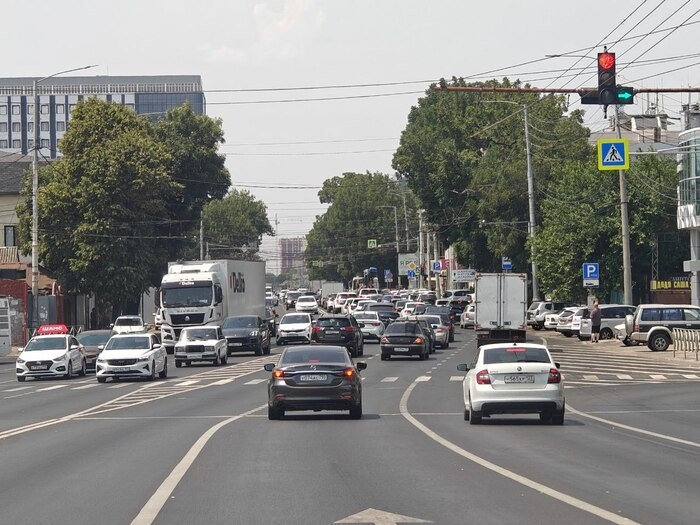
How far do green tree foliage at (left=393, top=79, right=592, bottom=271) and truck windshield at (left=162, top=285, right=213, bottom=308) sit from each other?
33.5 meters

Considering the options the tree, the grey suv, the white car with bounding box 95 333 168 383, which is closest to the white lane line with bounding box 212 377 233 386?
the white car with bounding box 95 333 168 383

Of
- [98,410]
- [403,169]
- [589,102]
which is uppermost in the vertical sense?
[403,169]

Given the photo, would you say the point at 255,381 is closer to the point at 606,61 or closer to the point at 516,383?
the point at 516,383

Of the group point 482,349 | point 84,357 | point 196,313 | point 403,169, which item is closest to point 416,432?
point 482,349

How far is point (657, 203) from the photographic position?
7131cm

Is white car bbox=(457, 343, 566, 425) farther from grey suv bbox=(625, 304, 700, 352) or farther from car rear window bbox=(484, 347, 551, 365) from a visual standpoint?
grey suv bbox=(625, 304, 700, 352)

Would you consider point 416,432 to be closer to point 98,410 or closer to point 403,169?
point 98,410

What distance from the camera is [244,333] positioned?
55.9m

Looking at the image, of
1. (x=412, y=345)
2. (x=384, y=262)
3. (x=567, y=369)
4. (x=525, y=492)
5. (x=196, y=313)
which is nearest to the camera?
(x=525, y=492)

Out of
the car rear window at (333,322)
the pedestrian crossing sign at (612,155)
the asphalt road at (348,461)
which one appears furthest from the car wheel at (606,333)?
the asphalt road at (348,461)

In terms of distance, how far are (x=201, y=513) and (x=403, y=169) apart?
287ft

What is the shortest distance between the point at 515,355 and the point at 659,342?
30717mm


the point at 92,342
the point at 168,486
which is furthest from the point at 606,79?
the point at 92,342

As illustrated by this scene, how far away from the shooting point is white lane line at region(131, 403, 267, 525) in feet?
38.6
